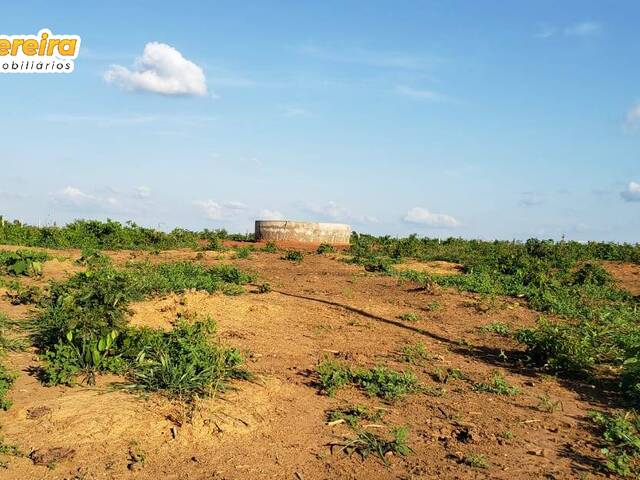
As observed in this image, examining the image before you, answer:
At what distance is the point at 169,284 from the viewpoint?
8977 mm

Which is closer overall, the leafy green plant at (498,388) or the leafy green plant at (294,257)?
the leafy green plant at (498,388)

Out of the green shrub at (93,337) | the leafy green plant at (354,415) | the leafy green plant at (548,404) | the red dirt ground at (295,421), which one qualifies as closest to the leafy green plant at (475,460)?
the red dirt ground at (295,421)

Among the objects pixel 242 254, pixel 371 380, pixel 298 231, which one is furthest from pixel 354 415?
pixel 298 231

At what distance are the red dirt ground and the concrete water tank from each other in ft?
39.3

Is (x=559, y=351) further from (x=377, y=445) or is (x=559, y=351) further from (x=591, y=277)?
(x=591, y=277)

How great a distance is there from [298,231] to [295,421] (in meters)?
14.9

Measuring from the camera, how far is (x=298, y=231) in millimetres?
19469

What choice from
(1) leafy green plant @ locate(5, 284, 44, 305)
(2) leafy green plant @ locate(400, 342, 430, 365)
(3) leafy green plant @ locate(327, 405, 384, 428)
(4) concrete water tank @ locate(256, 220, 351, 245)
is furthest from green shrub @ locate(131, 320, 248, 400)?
(4) concrete water tank @ locate(256, 220, 351, 245)

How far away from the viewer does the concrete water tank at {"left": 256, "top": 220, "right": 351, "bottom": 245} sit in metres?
19.5

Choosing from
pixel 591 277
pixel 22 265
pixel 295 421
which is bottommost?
pixel 295 421

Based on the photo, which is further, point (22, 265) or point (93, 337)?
point (22, 265)

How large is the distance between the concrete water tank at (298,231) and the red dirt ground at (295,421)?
12.0m

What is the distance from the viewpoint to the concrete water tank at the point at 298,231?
1947 centimetres

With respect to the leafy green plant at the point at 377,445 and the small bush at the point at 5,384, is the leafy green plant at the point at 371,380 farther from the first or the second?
the small bush at the point at 5,384
